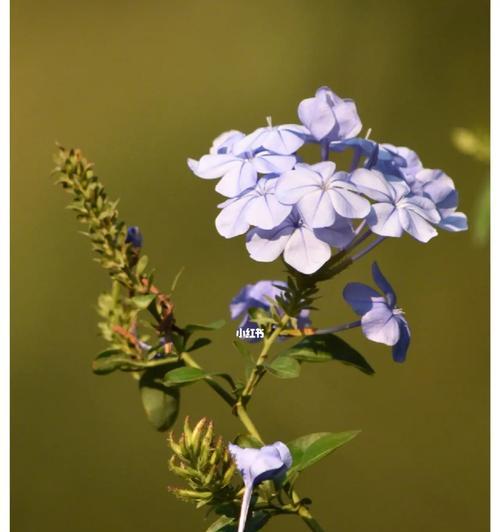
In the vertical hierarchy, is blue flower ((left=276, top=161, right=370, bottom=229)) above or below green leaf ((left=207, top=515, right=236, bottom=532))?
above

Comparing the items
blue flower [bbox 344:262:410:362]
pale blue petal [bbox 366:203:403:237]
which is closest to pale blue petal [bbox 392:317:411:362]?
blue flower [bbox 344:262:410:362]

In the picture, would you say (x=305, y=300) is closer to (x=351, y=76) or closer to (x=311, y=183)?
(x=311, y=183)

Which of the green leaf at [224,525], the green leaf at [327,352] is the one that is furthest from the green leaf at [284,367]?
the green leaf at [224,525]

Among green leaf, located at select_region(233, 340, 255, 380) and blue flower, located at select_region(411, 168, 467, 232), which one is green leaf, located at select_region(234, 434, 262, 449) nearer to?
green leaf, located at select_region(233, 340, 255, 380)

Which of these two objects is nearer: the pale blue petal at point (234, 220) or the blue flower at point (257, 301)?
the pale blue petal at point (234, 220)

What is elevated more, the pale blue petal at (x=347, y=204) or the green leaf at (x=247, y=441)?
the pale blue petal at (x=347, y=204)

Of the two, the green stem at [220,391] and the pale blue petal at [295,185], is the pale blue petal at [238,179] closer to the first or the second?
the pale blue petal at [295,185]

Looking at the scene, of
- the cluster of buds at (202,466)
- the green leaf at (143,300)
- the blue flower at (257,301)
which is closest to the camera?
the cluster of buds at (202,466)
